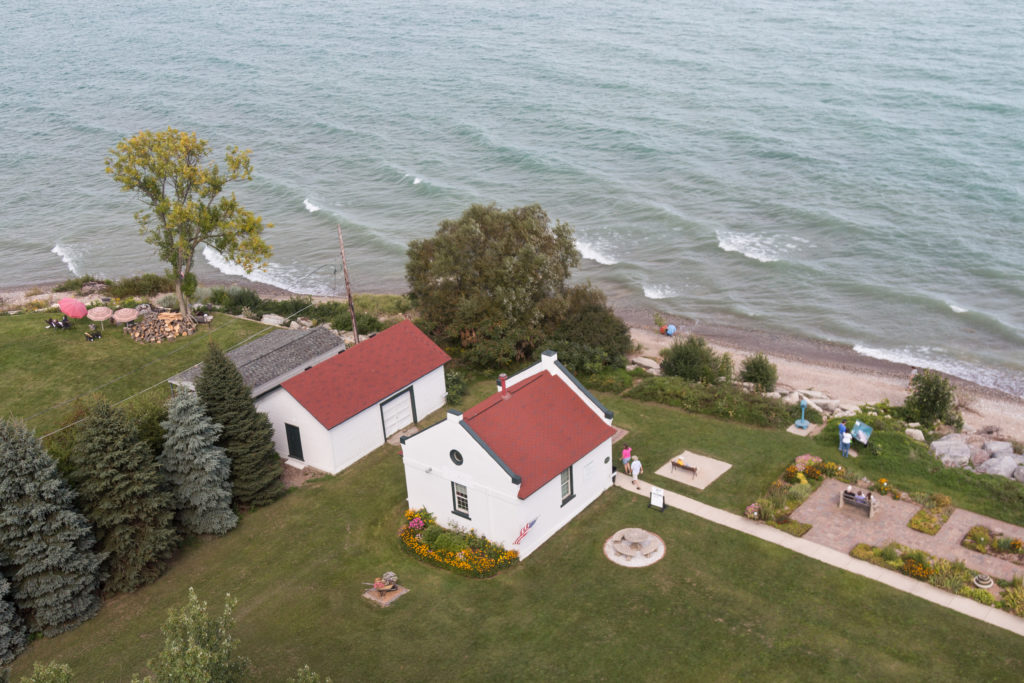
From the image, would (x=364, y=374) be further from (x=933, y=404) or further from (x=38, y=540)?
(x=933, y=404)

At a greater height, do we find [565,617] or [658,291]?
[565,617]

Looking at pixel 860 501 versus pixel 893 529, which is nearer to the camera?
pixel 893 529

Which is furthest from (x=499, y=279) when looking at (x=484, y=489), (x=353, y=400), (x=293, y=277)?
(x=293, y=277)

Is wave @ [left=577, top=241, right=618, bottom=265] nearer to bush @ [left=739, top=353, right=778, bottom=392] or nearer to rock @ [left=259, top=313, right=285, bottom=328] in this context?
bush @ [left=739, top=353, right=778, bottom=392]

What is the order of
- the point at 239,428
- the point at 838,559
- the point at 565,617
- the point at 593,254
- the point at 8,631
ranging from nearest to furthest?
the point at 8,631, the point at 565,617, the point at 838,559, the point at 239,428, the point at 593,254

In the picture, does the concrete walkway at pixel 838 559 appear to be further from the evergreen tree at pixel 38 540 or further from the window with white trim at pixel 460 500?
the evergreen tree at pixel 38 540

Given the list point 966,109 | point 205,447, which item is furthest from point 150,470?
point 966,109

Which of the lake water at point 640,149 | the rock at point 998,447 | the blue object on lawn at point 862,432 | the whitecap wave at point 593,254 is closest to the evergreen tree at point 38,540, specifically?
the blue object on lawn at point 862,432
